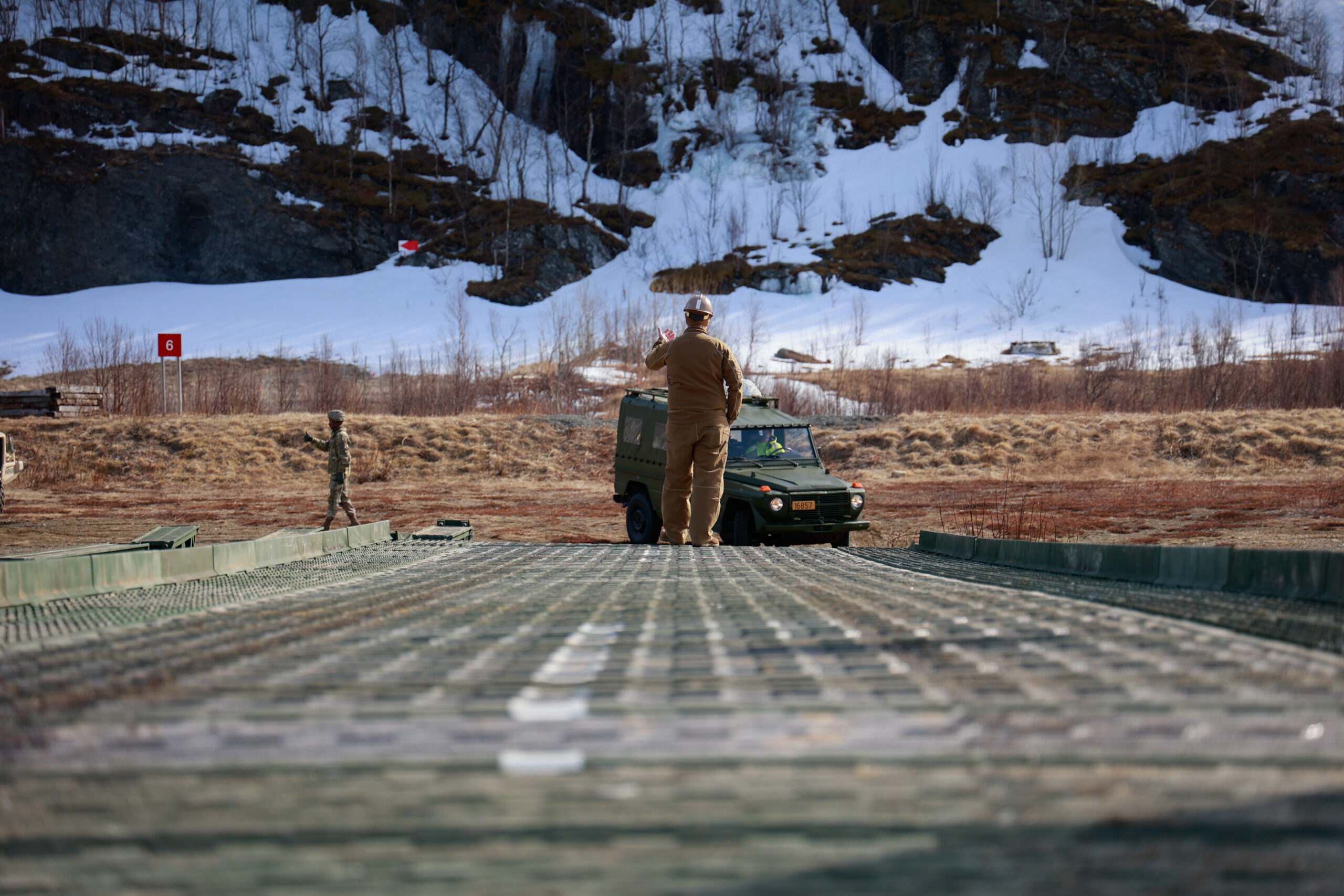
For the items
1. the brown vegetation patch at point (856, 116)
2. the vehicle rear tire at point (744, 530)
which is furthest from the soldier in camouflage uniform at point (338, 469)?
the brown vegetation patch at point (856, 116)

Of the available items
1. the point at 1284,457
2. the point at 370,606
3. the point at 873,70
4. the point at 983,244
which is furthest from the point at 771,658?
the point at 873,70

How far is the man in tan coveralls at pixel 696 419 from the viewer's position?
833cm

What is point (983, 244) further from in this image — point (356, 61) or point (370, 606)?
point (370, 606)

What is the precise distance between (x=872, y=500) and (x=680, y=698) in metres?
15.7

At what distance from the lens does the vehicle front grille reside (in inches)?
397

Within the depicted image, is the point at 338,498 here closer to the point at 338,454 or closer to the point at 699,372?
the point at 338,454

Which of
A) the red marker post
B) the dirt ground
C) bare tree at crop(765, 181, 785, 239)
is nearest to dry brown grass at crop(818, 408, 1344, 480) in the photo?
the dirt ground

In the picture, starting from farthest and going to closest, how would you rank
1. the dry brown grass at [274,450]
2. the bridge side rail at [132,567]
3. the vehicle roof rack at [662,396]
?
the dry brown grass at [274,450] → the vehicle roof rack at [662,396] → the bridge side rail at [132,567]

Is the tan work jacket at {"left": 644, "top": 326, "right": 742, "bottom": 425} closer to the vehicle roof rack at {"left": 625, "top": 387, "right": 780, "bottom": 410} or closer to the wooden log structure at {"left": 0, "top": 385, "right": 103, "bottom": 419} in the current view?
the vehicle roof rack at {"left": 625, "top": 387, "right": 780, "bottom": 410}

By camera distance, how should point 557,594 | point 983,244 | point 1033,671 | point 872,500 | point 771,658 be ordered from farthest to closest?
1. point 983,244
2. point 872,500
3. point 557,594
4. point 771,658
5. point 1033,671

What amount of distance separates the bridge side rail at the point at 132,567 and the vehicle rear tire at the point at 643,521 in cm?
548

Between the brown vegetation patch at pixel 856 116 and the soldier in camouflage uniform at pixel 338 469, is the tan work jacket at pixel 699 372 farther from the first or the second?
the brown vegetation patch at pixel 856 116

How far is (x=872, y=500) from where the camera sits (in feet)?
55.2

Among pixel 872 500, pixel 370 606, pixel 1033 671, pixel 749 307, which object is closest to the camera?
pixel 1033 671
